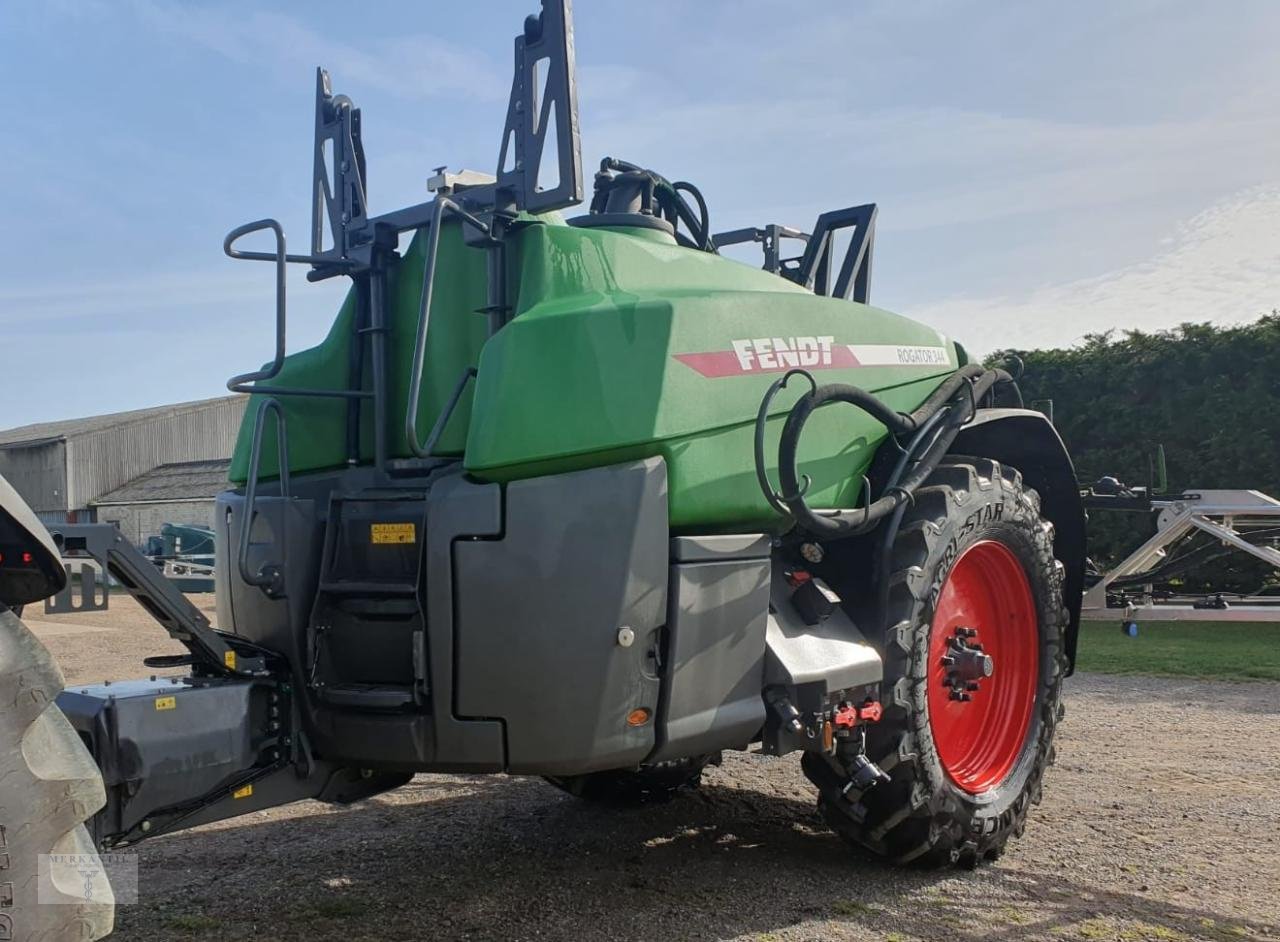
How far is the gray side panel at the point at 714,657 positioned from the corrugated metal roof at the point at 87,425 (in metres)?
33.7

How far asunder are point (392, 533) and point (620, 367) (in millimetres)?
862

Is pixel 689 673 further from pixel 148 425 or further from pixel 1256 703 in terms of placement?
pixel 148 425

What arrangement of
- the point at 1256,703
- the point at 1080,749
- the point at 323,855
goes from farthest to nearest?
the point at 1256,703
the point at 1080,749
the point at 323,855

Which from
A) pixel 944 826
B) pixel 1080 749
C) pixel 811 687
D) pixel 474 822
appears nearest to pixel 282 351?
pixel 811 687

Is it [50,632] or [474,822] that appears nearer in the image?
[474,822]

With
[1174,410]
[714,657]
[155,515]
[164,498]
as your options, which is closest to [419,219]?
[714,657]

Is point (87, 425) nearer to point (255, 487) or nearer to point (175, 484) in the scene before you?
point (175, 484)

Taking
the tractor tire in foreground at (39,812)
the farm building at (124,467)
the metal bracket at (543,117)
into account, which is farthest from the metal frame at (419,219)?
the farm building at (124,467)

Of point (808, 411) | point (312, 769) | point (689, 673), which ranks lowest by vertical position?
point (312, 769)

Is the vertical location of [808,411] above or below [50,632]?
above

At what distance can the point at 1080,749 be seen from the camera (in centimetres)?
666

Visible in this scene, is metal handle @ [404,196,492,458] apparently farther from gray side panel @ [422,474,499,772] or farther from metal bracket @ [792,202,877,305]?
metal bracket @ [792,202,877,305]

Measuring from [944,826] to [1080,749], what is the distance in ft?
9.17

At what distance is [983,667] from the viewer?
175 inches
